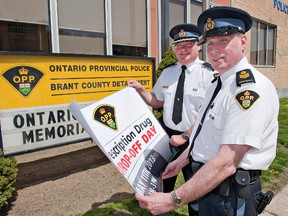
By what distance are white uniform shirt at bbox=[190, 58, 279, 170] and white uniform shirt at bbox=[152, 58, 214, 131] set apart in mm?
935

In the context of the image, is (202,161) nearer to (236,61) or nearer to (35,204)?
(236,61)

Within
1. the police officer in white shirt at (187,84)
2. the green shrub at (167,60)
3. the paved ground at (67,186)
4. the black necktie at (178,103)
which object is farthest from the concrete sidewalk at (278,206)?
the green shrub at (167,60)

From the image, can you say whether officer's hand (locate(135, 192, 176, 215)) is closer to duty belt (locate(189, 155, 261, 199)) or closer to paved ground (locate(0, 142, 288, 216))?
duty belt (locate(189, 155, 261, 199))

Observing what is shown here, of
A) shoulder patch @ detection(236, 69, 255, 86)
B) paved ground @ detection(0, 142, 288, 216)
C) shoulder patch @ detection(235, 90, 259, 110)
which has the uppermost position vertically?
shoulder patch @ detection(236, 69, 255, 86)

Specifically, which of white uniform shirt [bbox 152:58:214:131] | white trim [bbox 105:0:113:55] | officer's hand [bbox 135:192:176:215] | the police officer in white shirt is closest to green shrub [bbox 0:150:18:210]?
the police officer in white shirt

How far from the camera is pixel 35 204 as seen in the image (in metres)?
3.14

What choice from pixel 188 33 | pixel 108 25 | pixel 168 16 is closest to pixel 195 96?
pixel 188 33

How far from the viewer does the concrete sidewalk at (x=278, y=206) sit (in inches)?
121

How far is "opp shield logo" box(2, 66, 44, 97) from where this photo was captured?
3.06 m

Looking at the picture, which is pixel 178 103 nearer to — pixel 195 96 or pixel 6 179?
pixel 195 96

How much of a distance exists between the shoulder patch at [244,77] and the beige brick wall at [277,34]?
10721 millimetres

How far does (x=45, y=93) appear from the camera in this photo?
11.1 feet

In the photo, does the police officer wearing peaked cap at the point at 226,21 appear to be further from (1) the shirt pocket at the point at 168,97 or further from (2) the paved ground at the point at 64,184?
(2) the paved ground at the point at 64,184

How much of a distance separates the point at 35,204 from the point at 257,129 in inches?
110
